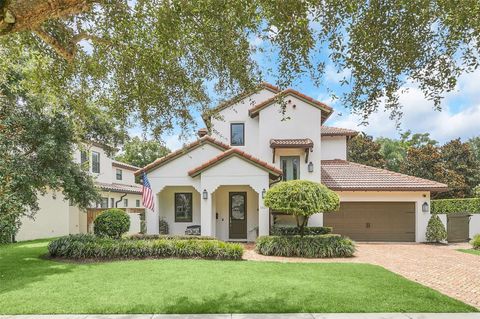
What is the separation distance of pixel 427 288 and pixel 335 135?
1518 centimetres

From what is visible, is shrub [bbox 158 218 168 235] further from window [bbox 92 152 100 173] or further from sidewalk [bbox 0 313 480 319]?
sidewalk [bbox 0 313 480 319]

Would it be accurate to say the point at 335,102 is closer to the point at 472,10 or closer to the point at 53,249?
the point at 472,10

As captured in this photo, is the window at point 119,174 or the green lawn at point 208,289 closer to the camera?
the green lawn at point 208,289

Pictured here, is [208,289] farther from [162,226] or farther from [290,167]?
[290,167]

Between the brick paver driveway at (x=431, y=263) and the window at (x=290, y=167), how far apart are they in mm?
4977

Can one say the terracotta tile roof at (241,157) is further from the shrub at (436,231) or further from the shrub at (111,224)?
the shrub at (436,231)

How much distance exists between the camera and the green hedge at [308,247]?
1410cm

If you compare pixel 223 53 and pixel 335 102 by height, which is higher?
pixel 223 53

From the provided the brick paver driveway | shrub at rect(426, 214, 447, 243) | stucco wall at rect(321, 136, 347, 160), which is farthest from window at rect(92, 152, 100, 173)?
shrub at rect(426, 214, 447, 243)

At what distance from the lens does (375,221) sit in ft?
65.8

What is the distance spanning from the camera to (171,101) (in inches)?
286

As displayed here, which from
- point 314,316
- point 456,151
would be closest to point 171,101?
point 314,316

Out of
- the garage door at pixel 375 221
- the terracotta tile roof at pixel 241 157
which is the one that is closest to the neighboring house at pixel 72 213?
the terracotta tile roof at pixel 241 157

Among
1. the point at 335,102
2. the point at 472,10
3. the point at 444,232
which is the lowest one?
the point at 444,232
